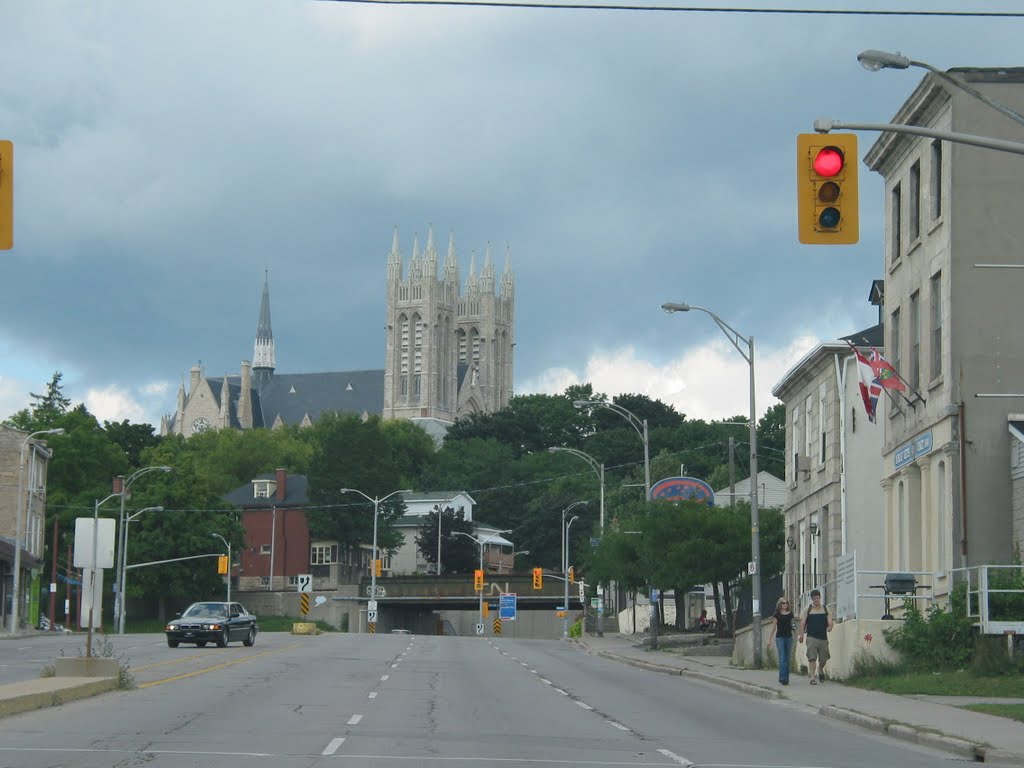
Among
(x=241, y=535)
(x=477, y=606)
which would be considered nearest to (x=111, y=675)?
(x=241, y=535)

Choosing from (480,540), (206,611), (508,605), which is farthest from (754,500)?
(480,540)

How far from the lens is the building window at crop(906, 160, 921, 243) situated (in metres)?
35.8

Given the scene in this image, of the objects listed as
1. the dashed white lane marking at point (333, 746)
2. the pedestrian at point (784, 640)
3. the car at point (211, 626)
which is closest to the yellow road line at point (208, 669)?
the car at point (211, 626)

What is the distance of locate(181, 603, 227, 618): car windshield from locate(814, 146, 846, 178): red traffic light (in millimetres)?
37246

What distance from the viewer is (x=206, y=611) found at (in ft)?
164

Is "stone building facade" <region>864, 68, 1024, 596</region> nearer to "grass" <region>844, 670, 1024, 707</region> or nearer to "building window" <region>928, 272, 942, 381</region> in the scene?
"building window" <region>928, 272, 942, 381</region>

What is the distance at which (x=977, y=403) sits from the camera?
105 feet

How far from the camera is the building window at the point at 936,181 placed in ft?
111

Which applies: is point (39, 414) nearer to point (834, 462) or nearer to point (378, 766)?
point (834, 462)

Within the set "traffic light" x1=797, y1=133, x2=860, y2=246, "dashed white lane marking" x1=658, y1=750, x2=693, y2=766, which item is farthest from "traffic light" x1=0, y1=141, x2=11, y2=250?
"dashed white lane marking" x1=658, y1=750, x2=693, y2=766

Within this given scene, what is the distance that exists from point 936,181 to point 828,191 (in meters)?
19.3

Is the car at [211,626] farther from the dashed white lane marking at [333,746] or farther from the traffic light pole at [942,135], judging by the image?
the traffic light pole at [942,135]

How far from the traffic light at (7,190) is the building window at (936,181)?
2322 cm

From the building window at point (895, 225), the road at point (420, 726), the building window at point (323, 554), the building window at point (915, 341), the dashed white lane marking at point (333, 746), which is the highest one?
the building window at point (895, 225)
